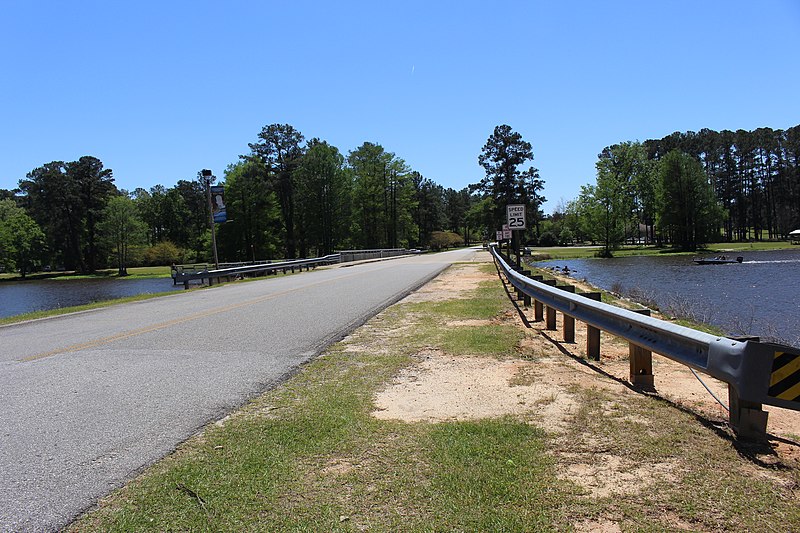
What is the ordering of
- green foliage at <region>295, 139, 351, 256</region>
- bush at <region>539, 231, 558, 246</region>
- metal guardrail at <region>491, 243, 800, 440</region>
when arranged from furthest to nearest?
bush at <region>539, 231, 558, 246</region> → green foliage at <region>295, 139, 351, 256</region> → metal guardrail at <region>491, 243, 800, 440</region>

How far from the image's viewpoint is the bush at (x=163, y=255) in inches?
3271

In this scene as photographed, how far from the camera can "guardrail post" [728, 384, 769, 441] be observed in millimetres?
3525

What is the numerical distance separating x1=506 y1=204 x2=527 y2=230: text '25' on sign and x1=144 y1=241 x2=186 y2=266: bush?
79704 mm

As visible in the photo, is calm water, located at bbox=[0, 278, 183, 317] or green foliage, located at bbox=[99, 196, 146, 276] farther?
green foliage, located at bbox=[99, 196, 146, 276]

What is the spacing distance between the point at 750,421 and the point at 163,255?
91879 millimetres

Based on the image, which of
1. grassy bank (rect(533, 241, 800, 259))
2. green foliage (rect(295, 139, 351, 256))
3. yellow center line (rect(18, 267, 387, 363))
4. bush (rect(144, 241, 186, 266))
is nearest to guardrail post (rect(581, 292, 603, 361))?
yellow center line (rect(18, 267, 387, 363))

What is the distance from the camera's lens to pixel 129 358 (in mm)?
6996

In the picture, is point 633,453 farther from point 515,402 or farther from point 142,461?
point 142,461

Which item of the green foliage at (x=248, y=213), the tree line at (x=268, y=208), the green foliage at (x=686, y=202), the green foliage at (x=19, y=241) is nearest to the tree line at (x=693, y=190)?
the green foliage at (x=686, y=202)

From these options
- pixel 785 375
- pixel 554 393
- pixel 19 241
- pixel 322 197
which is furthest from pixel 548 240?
pixel 785 375

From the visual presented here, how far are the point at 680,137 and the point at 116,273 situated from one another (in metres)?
105

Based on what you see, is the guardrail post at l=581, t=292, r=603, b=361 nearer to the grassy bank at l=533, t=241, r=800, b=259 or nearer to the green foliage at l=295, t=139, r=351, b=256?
the grassy bank at l=533, t=241, r=800, b=259

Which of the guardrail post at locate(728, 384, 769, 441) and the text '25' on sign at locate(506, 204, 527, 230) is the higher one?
the text '25' on sign at locate(506, 204, 527, 230)

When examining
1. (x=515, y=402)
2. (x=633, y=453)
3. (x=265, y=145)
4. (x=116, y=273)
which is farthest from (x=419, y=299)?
(x=116, y=273)
